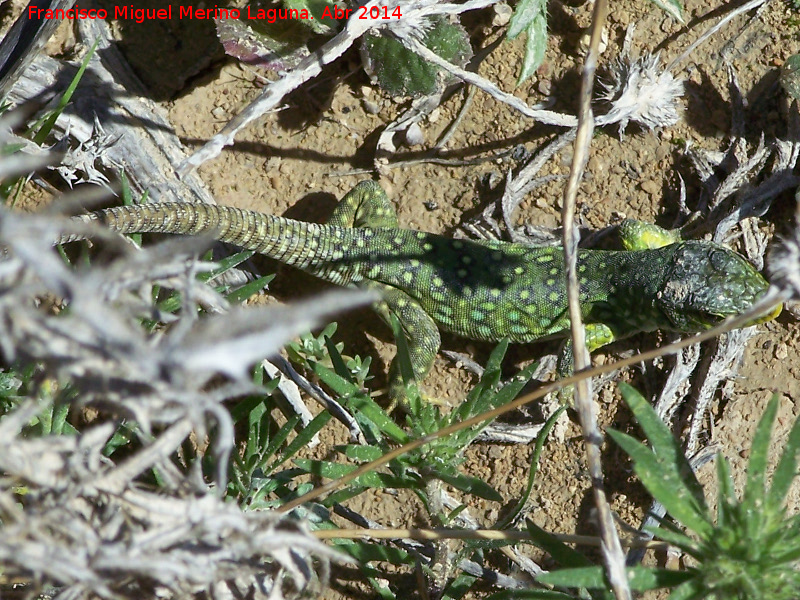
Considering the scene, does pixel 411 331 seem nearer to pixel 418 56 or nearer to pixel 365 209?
pixel 365 209

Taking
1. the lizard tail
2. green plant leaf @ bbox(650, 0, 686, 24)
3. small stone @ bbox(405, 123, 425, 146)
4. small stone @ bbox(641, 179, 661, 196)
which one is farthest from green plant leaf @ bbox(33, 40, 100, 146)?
small stone @ bbox(641, 179, 661, 196)

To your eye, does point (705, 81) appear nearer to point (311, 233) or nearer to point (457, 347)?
point (457, 347)

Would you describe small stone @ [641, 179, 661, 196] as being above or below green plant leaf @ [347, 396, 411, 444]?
above

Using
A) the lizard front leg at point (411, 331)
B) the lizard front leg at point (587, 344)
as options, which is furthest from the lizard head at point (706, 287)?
the lizard front leg at point (411, 331)

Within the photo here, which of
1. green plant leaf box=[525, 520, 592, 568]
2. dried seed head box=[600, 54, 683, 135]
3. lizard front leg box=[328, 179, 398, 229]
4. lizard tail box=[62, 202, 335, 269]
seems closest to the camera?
green plant leaf box=[525, 520, 592, 568]

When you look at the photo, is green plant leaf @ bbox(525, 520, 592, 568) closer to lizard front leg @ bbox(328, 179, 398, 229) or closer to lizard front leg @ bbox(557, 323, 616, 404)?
lizard front leg @ bbox(557, 323, 616, 404)

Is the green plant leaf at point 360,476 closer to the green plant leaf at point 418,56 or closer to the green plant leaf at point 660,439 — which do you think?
the green plant leaf at point 660,439
